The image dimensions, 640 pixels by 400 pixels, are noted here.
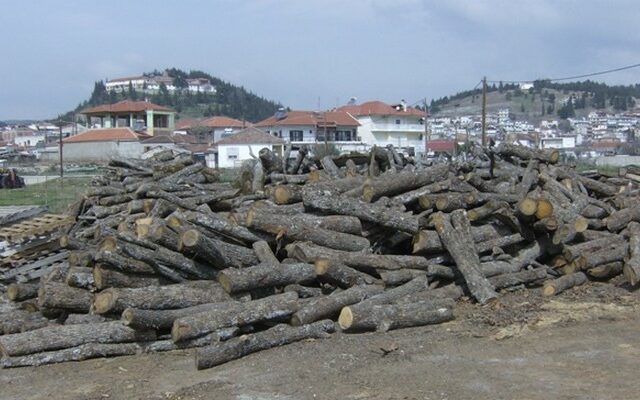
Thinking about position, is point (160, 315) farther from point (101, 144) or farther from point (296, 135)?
point (296, 135)

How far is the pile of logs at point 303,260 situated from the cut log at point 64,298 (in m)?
0.01

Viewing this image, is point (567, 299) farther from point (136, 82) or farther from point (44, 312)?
point (136, 82)

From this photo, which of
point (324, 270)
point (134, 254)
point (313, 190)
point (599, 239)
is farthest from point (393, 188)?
point (134, 254)

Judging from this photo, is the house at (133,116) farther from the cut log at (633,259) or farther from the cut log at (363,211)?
the cut log at (633,259)

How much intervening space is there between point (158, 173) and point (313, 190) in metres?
5.60

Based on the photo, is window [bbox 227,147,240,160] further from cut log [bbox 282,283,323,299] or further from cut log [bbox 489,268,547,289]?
cut log [bbox 282,283,323,299]

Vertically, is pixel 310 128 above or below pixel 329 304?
above

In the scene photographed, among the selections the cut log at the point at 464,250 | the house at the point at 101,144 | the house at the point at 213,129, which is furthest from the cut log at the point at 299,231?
the house at the point at 213,129

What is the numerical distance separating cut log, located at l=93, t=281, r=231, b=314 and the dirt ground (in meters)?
0.60

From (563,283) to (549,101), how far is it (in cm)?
14539

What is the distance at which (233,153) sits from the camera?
63.2 m

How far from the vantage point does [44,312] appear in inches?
372

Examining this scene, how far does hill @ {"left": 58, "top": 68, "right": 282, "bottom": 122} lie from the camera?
148750 mm

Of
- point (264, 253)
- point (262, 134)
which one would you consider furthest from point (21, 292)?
point (262, 134)
